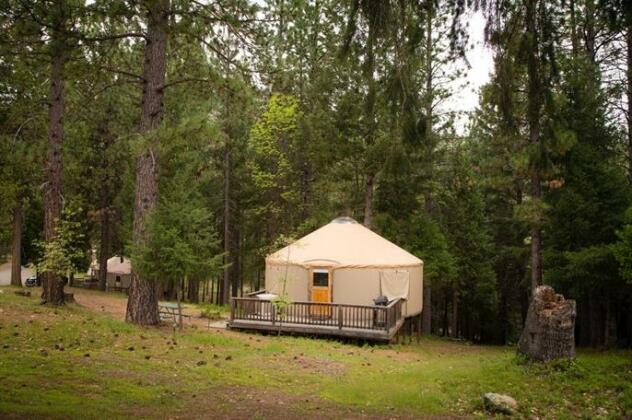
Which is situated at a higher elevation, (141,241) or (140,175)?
(140,175)

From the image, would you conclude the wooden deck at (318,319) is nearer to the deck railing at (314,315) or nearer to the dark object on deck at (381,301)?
the deck railing at (314,315)

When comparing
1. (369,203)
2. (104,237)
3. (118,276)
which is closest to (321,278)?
(369,203)

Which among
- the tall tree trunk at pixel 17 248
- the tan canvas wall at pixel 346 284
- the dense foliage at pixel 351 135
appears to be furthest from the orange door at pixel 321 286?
the tall tree trunk at pixel 17 248

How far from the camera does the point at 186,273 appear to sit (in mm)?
11906

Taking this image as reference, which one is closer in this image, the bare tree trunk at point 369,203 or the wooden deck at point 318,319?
the wooden deck at point 318,319

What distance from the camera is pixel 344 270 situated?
17.2m

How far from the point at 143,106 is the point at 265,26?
3.30 meters

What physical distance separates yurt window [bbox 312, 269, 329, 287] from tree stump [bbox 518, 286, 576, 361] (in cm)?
790

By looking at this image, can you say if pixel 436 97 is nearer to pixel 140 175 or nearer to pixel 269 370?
pixel 140 175

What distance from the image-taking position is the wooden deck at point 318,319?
48.1ft

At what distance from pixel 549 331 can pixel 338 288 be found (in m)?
8.25

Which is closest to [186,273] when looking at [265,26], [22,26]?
[265,26]

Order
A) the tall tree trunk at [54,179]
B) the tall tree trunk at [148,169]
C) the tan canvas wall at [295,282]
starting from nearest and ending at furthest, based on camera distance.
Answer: the tall tree trunk at [148,169] < the tall tree trunk at [54,179] < the tan canvas wall at [295,282]

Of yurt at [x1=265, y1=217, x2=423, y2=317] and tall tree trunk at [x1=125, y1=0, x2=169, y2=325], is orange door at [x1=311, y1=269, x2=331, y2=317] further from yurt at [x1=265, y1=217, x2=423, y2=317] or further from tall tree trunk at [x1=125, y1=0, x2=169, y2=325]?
tall tree trunk at [x1=125, y1=0, x2=169, y2=325]
